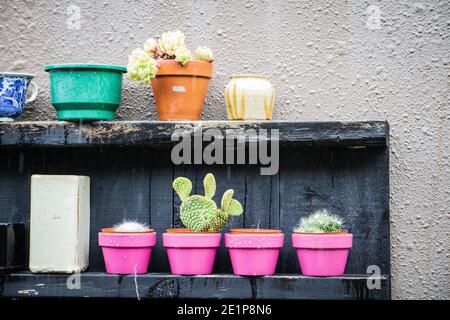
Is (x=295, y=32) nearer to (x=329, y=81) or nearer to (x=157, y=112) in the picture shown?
(x=329, y=81)

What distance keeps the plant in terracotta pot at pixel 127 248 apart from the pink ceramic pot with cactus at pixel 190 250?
2.1 inches

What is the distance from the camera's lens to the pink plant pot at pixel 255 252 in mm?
1464

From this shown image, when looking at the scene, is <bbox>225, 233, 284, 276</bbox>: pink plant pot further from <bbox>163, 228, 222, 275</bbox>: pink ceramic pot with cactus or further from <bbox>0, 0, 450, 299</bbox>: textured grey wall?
<bbox>0, 0, 450, 299</bbox>: textured grey wall

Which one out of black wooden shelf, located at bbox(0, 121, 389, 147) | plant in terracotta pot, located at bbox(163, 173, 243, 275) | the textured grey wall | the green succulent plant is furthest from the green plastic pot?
the green succulent plant

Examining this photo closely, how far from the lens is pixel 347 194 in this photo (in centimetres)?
160

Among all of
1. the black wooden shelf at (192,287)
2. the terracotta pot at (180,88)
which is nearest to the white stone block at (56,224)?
the black wooden shelf at (192,287)

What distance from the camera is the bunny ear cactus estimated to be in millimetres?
1514

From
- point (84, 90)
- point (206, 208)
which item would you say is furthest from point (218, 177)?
point (84, 90)

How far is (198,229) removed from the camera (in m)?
1.52

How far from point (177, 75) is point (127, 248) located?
0.43 metres

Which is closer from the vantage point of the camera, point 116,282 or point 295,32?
point 116,282

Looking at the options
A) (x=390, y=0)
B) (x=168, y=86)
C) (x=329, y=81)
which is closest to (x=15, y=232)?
(x=168, y=86)

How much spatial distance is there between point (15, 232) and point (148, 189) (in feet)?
1.12

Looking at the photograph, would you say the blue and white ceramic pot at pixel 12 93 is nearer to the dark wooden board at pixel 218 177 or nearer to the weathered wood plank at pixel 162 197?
the dark wooden board at pixel 218 177
